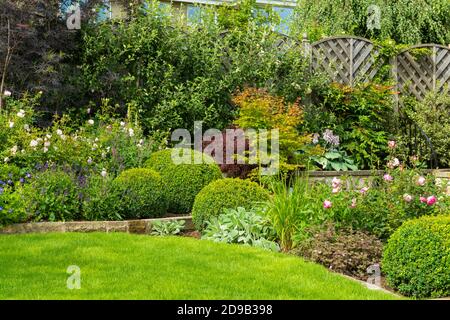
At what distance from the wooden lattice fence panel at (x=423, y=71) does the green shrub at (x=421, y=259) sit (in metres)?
8.50

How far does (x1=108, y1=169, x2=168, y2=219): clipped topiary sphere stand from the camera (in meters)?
7.81

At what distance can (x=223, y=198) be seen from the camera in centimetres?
747

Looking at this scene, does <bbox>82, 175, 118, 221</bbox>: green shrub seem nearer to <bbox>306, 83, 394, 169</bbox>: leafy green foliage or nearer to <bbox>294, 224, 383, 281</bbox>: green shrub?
<bbox>294, 224, 383, 281</bbox>: green shrub

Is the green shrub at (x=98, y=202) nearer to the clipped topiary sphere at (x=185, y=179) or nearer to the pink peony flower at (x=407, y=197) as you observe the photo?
the clipped topiary sphere at (x=185, y=179)

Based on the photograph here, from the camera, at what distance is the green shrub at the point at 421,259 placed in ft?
17.2

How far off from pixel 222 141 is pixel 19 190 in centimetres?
342

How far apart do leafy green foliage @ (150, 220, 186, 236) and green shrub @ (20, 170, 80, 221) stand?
890mm

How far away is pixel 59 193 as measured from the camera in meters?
7.54

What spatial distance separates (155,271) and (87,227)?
85.8 inches

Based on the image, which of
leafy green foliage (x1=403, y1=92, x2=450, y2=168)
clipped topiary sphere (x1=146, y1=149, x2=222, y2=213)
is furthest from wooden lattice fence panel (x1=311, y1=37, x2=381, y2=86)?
clipped topiary sphere (x1=146, y1=149, x2=222, y2=213)

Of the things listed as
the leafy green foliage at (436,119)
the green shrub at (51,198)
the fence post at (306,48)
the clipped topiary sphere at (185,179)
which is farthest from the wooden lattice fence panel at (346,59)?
the green shrub at (51,198)
